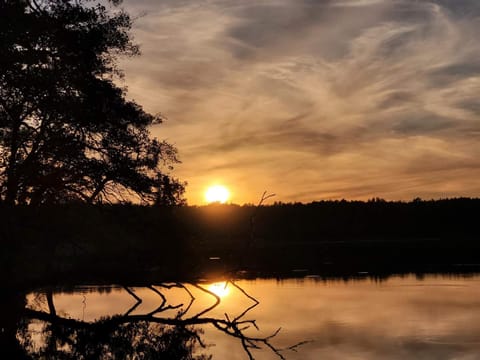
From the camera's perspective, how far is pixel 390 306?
27.8m

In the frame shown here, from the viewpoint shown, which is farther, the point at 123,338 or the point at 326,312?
the point at 326,312

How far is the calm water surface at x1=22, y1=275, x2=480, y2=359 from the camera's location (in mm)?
18141

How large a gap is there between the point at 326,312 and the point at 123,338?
32.5 feet

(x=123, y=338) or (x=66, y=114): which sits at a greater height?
(x=66, y=114)

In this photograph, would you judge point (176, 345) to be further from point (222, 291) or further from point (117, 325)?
point (222, 291)

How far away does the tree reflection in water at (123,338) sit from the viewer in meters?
17.2

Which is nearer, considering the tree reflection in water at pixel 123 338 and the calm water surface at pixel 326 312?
the tree reflection in water at pixel 123 338

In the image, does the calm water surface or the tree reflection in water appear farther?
the calm water surface

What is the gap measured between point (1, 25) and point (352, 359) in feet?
46.3

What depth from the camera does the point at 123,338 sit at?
63.7 ft

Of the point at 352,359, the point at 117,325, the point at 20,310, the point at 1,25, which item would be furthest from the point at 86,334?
the point at 1,25

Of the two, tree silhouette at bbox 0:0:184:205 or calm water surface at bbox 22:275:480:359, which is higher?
tree silhouette at bbox 0:0:184:205

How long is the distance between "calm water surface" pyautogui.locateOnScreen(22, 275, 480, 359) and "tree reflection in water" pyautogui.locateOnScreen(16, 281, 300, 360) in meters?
0.21

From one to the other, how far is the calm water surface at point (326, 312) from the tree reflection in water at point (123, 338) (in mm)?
211
